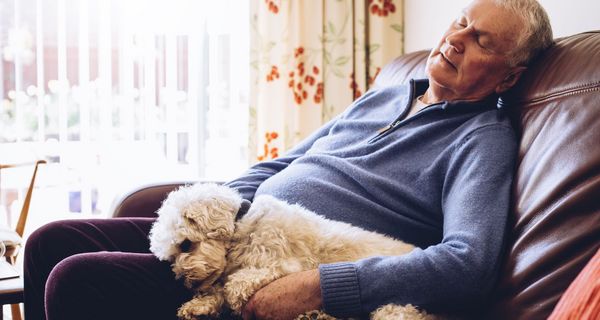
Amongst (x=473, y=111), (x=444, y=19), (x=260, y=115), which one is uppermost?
(x=444, y=19)

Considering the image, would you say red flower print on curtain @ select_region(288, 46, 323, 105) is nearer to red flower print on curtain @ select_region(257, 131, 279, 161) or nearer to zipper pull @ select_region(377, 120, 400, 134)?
red flower print on curtain @ select_region(257, 131, 279, 161)

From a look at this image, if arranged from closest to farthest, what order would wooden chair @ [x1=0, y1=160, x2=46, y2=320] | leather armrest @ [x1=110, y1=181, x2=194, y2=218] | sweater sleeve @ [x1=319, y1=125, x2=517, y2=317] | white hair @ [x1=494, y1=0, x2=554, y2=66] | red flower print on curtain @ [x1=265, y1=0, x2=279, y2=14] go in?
sweater sleeve @ [x1=319, y1=125, x2=517, y2=317] → white hair @ [x1=494, y1=0, x2=554, y2=66] → wooden chair @ [x1=0, y1=160, x2=46, y2=320] → leather armrest @ [x1=110, y1=181, x2=194, y2=218] → red flower print on curtain @ [x1=265, y1=0, x2=279, y2=14]

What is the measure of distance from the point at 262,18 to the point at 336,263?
78.3 inches

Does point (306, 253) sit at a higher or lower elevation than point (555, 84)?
lower

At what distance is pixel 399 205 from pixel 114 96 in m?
2.07

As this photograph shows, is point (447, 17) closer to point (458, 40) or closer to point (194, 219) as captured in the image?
point (458, 40)

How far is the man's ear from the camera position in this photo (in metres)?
1.49

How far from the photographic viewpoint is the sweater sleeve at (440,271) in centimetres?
120

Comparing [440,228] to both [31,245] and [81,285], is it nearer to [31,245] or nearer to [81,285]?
[81,285]

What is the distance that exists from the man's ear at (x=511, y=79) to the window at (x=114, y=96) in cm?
187

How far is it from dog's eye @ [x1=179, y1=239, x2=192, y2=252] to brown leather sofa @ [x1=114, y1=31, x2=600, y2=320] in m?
0.62

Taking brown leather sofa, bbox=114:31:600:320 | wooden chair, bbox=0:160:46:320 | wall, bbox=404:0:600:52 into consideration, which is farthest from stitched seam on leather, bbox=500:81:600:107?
wooden chair, bbox=0:160:46:320

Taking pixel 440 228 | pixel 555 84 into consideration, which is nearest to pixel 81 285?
pixel 440 228

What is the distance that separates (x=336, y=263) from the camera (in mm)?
1238
